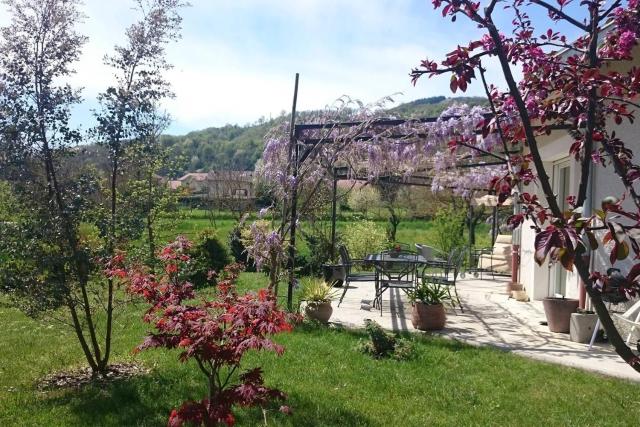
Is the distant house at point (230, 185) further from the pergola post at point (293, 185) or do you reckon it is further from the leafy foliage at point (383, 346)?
the leafy foliage at point (383, 346)

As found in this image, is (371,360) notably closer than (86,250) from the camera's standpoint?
No

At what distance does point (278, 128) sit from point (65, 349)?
13.5 feet

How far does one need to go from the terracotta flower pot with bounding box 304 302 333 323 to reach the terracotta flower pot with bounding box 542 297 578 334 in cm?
263

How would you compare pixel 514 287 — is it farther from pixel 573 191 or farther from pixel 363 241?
pixel 363 241

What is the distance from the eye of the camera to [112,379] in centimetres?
488

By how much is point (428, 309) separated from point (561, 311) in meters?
1.50

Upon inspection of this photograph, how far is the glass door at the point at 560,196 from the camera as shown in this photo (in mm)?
8023

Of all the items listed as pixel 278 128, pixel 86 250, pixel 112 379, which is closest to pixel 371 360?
pixel 112 379

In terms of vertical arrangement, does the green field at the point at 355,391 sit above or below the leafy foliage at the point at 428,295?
below

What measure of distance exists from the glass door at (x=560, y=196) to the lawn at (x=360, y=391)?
289 cm

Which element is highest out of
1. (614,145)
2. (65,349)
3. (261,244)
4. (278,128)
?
(278,128)

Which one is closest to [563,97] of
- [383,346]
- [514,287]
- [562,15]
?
[562,15]

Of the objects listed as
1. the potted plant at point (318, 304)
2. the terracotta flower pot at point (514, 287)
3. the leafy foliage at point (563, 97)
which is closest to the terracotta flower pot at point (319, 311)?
the potted plant at point (318, 304)

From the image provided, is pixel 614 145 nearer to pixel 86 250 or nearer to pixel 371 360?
pixel 371 360
